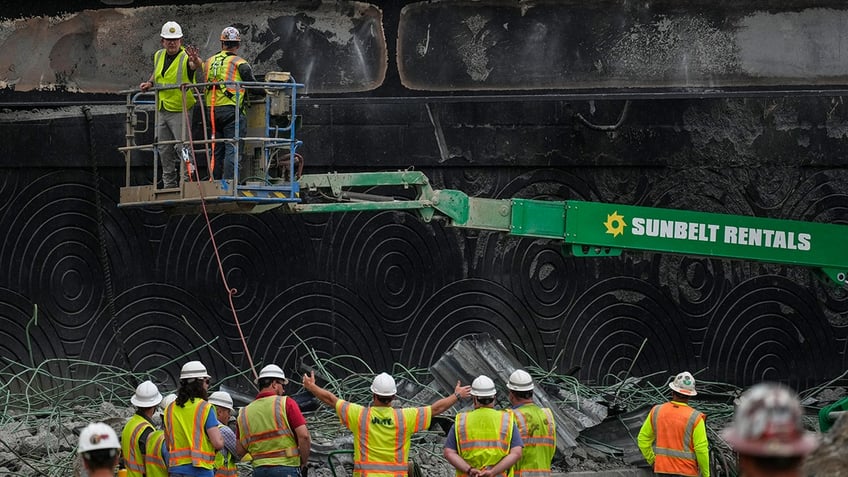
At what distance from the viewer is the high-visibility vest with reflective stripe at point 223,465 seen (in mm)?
10873

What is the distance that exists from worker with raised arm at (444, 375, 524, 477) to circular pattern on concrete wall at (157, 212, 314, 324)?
5.27 metres

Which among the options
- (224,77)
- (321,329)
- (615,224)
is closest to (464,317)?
(321,329)

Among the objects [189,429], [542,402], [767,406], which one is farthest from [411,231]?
[767,406]

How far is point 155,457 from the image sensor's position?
1060 cm

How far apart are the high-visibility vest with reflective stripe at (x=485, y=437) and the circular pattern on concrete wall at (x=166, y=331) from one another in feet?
18.3

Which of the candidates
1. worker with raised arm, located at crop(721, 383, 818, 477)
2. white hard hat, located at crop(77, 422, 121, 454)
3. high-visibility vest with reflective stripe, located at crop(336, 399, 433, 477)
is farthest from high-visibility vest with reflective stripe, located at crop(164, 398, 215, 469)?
worker with raised arm, located at crop(721, 383, 818, 477)

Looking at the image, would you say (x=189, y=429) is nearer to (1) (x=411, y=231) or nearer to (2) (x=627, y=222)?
(2) (x=627, y=222)

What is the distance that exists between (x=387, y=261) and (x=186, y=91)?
418 centimetres

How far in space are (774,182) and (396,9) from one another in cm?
478

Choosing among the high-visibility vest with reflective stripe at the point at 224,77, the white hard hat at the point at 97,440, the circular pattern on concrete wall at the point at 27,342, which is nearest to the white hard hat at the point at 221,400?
the high-visibility vest with reflective stripe at the point at 224,77

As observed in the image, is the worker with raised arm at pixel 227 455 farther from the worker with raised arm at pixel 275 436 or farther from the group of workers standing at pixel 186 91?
the group of workers standing at pixel 186 91

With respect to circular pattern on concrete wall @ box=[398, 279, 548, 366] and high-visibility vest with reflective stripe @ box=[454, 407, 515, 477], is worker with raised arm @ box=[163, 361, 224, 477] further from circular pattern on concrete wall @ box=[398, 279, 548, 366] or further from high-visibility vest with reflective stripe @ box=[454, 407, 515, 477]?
circular pattern on concrete wall @ box=[398, 279, 548, 366]

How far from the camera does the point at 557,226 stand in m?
12.2

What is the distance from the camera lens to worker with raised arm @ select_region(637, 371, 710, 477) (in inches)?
444
